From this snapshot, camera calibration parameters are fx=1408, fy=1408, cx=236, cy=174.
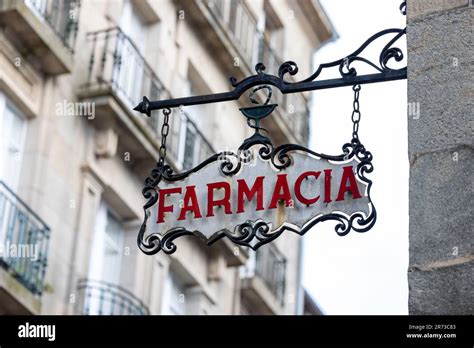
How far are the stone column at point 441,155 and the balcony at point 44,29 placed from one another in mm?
10364

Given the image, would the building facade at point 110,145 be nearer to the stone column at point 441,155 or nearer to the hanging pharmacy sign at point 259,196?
the hanging pharmacy sign at point 259,196

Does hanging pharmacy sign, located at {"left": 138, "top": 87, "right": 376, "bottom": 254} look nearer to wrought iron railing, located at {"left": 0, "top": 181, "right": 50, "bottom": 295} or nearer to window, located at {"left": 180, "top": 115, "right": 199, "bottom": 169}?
wrought iron railing, located at {"left": 0, "top": 181, "right": 50, "bottom": 295}

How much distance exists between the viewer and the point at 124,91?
19953 millimetres

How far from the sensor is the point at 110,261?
1986 cm

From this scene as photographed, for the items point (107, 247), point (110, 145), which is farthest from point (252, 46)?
point (107, 247)

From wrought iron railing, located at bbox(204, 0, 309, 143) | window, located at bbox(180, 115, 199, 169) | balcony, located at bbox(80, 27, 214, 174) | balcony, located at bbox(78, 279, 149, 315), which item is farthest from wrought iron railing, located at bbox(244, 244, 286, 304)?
balcony, located at bbox(78, 279, 149, 315)

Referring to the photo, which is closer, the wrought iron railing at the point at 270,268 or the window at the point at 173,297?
the window at the point at 173,297

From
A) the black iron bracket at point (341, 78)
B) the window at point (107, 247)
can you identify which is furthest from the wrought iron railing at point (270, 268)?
the black iron bracket at point (341, 78)

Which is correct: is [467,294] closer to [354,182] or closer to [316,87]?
[354,182]

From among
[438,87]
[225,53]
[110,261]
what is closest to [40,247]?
[110,261]

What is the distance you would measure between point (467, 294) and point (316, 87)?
1.65 meters

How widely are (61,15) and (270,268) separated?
24.7 ft

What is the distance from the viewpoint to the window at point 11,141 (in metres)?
17.7

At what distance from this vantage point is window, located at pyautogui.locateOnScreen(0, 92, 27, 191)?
695 inches
